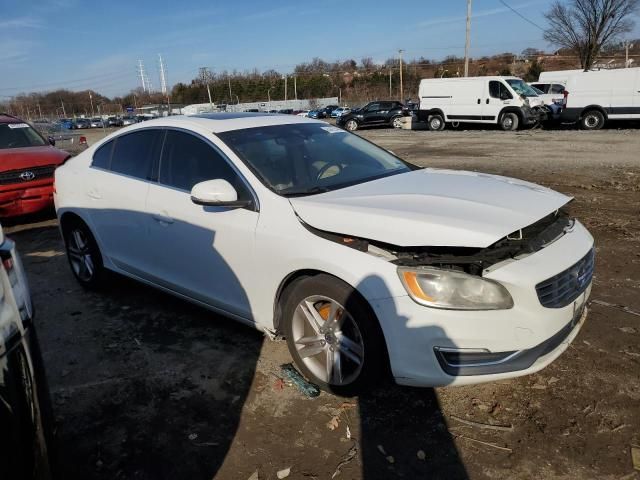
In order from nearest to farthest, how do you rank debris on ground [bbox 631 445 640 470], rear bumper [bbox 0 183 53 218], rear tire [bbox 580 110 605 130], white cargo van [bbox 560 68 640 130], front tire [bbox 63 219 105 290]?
1. debris on ground [bbox 631 445 640 470]
2. front tire [bbox 63 219 105 290]
3. rear bumper [bbox 0 183 53 218]
4. white cargo van [bbox 560 68 640 130]
5. rear tire [bbox 580 110 605 130]

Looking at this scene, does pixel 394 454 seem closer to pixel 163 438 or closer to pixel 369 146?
pixel 163 438

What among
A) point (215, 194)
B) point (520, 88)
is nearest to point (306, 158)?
point (215, 194)

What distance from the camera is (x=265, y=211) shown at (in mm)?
3156

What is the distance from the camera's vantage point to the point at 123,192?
4176mm

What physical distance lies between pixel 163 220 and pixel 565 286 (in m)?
2.69

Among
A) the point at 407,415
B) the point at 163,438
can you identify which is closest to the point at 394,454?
the point at 407,415

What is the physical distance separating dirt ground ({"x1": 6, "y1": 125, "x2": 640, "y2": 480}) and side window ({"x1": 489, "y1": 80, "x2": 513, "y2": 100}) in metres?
18.3

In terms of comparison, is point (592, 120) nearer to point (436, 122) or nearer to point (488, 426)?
point (436, 122)

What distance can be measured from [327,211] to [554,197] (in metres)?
1.43

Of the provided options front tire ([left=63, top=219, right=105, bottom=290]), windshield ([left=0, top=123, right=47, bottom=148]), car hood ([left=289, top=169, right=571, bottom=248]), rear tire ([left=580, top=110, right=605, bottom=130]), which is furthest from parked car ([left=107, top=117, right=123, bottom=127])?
car hood ([left=289, top=169, right=571, bottom=248])

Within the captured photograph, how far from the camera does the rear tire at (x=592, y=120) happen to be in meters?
19.2

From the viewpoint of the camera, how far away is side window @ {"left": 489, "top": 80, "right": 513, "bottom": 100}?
825 inches

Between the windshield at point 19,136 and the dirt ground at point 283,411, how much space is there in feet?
17.5

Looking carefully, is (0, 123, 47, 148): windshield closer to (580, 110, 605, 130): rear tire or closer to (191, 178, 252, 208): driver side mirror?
(191, 178, 252, 208): driver side mirror
